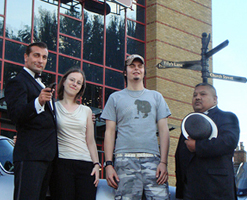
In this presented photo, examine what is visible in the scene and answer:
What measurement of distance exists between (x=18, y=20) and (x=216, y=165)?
11742 mm

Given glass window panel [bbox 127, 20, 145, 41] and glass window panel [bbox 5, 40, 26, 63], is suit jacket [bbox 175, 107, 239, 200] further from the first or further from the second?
glass window panel [bbox 127, 20, 145, 41]

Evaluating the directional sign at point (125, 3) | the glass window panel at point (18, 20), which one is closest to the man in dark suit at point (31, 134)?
the glass window panel at point (18, 20)

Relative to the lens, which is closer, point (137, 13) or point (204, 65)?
point (204, 65)

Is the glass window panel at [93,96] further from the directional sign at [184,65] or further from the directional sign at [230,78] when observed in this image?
the directional sign at [230,78]

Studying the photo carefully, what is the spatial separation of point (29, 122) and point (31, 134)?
0.11 meters

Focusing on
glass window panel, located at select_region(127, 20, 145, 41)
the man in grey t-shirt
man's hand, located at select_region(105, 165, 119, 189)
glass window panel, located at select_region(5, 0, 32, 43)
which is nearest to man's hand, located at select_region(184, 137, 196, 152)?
the man in grey t-shirt

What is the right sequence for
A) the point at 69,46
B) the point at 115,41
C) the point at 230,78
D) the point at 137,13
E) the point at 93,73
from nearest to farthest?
the point at 230,78 < the point at 69,46 < the point at 93,73 < the point at 115,41 < the point at 137,13

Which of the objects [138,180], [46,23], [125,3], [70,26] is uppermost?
[125,3]

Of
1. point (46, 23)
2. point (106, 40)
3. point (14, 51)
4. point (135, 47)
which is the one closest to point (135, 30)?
point (135, 47)

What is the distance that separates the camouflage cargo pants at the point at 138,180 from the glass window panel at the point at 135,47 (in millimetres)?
13547

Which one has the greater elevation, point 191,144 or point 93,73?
point 93,73

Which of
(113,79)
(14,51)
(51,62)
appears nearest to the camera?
(14,51)

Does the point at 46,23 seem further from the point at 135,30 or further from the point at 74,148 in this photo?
the point at 74,148

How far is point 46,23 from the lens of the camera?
14.5 meters
